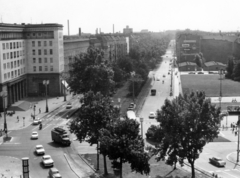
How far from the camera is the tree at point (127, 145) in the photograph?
3756cm

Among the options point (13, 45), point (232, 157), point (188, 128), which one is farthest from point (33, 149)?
point (13, 45)

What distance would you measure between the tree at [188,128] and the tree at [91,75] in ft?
136

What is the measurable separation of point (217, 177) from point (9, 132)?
37.4 metres

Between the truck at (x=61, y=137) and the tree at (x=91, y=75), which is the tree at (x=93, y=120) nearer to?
the truck at (x=61, y=137)

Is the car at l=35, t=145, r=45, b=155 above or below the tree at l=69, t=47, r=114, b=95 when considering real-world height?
below

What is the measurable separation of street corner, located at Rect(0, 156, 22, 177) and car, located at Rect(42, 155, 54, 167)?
2881 millimetres

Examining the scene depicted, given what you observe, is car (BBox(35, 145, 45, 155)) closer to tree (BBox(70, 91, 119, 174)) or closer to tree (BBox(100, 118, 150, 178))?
tree (BBox(70, 91, 119, 174))

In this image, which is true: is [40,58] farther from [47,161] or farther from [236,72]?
[236,72]

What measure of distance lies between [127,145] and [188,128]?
7101 mm

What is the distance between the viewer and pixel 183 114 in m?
40.4

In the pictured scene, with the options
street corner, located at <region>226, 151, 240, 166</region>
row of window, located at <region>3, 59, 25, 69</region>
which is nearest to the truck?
street corner, located at <region>226, 151, 240, 166</region>

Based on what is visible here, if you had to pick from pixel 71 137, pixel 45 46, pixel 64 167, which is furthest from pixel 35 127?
pixel 45 46

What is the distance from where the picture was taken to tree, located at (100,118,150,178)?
37562mm

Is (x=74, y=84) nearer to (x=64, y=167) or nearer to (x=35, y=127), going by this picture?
(x=35, y=127)
